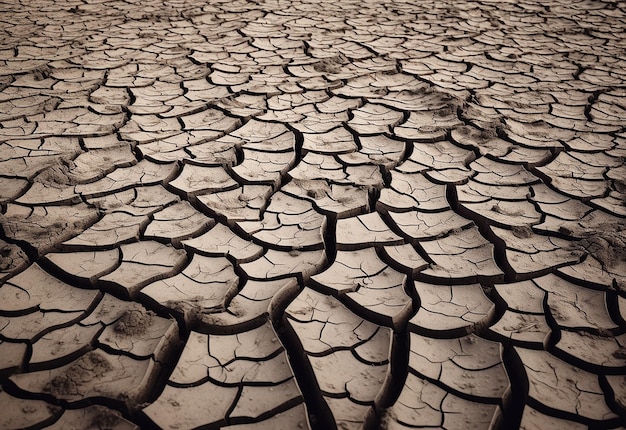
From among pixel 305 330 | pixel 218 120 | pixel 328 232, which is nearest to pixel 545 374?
pixel 305 330

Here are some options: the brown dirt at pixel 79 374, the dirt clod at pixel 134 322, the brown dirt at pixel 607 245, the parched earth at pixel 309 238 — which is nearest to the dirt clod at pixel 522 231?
the parched earth at pixel 309 238

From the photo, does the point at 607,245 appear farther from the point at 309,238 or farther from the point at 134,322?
the point at 134,322

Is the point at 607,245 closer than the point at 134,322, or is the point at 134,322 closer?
the point at 134,322

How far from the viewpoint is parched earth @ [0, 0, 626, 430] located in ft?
4.67

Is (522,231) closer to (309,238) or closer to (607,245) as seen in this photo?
(607,245)

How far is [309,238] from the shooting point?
2.02 meters

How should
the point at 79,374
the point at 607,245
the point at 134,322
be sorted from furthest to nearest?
the point at 607,245, the point at 134,322, the point at 79,374

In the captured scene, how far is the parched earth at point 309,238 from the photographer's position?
1424 mm

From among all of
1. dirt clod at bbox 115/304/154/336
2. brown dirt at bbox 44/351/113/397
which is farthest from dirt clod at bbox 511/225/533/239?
brown dirt at bbox 44/351/113/397

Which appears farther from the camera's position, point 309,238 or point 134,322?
point 309,238

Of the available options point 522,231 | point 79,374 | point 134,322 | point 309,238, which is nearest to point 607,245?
point 522,231

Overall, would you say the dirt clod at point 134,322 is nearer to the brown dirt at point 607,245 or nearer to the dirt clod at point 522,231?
the dirt clod at point 522,231

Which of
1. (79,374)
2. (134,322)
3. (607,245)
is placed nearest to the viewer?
(79,374)

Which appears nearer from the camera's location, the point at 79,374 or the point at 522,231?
the point at 79,374
